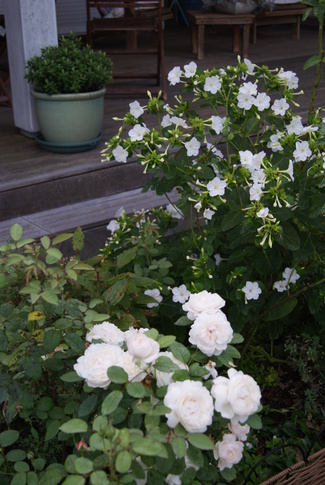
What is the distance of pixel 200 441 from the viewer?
4.28ft

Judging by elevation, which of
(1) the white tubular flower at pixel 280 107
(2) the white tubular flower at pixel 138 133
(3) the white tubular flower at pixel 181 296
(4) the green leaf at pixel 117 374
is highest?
(1) the white tubular flower at pixel 280 107

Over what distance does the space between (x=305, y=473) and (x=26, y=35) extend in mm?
3056

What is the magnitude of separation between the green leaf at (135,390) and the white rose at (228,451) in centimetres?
22

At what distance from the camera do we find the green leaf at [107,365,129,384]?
1367mm

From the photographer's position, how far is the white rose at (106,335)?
5.19ft

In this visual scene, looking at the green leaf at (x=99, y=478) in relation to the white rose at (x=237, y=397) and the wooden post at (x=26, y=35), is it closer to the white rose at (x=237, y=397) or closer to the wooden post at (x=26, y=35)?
the white rose at (x=237, y=397)

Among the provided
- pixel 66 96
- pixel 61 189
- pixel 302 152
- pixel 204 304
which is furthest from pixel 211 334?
pixel 66 96

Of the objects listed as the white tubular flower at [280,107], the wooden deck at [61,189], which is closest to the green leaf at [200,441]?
the white tubular flower at [280,107]

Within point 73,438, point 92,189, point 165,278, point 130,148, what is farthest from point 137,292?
point 92,189

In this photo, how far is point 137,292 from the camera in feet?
6.82

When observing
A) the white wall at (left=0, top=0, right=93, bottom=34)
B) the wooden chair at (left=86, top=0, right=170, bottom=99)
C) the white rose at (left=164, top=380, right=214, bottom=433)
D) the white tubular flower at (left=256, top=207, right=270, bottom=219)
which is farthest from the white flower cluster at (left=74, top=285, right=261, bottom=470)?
the white wall at (left=0, top=0, right=93, bottom=34)

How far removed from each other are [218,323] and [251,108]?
94 centimetres

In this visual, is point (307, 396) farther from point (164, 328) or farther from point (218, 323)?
point (218, 323)

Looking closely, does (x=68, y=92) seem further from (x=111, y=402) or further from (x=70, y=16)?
(x=70, y=16)
